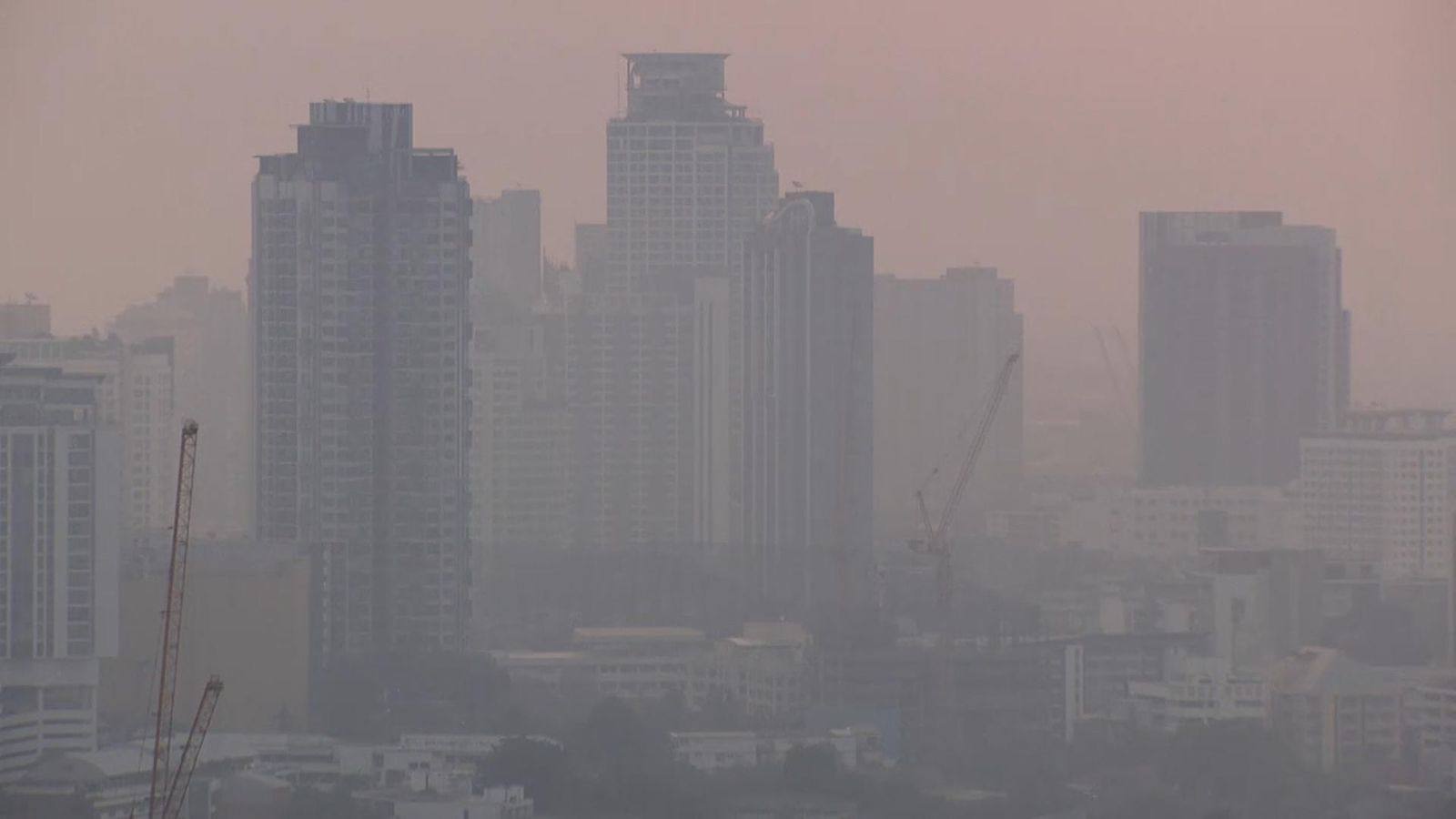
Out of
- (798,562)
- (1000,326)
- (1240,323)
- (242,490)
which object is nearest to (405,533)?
(242,490)

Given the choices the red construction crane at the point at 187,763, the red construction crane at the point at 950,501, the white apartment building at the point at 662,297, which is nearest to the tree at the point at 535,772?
the red construction crane at the point at 187,763

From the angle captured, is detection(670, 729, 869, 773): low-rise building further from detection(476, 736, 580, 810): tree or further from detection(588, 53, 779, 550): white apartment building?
detection(588, 53, 779, 550): white apartment building

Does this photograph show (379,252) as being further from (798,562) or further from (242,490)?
(798,562)

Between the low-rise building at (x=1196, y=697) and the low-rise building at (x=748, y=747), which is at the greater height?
the low-rise building at (x=1196, y=697)

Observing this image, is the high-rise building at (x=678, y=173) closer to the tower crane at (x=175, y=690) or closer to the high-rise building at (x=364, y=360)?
the high-rise building at (x=364, y=360)

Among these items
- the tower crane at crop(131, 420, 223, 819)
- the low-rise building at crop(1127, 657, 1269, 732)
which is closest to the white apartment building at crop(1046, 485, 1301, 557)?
the low-rise building at crop(1127, 657, 1269, 732)

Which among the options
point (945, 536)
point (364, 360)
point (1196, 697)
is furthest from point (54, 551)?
point (1196, 697)
